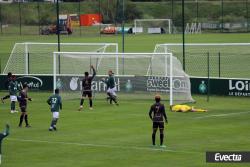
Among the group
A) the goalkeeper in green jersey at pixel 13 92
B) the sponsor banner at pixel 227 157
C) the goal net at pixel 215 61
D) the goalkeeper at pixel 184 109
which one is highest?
the goal net at pixel 215 61

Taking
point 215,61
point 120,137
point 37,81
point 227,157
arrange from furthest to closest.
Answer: point 215,61, point 37,81, point 120,137, point 227,157

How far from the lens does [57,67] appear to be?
50.4 meters

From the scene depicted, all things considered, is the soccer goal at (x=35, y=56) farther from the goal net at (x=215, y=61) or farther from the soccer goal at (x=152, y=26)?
the soccer goal at (x=152, y=26)

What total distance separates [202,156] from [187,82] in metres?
17.2

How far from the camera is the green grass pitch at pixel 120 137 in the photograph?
85.6 feet

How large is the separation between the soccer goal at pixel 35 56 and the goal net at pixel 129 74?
243 cm

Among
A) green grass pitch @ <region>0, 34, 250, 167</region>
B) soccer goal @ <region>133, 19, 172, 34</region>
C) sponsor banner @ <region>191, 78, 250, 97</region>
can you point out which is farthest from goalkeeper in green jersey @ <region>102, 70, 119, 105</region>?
soccer goal @ <region>133, 19, 172, 34</region>

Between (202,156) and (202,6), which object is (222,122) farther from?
(202,6)

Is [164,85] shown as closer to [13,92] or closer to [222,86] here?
[222,86]

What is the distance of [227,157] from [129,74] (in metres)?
23.9

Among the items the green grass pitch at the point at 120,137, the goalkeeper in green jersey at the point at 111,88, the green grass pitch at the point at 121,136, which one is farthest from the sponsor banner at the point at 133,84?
the goalkeeper in green jersey at the point at 111,88

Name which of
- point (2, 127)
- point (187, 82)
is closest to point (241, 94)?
point (187, 82)

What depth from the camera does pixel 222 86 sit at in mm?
46469

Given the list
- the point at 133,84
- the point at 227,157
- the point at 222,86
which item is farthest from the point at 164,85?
the point at 227,157
